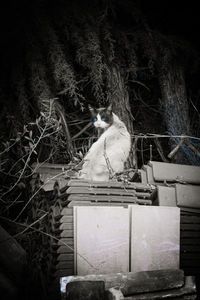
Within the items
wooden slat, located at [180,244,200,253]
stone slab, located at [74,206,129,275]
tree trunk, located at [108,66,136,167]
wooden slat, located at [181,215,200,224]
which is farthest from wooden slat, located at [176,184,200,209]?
tree trunk, located at [108,66,136,167]

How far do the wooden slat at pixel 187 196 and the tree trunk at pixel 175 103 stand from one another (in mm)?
2478

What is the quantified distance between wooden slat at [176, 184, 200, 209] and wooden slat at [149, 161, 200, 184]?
0.86ft

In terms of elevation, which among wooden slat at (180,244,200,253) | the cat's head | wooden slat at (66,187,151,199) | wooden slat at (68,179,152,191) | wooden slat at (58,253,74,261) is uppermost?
the cat's head

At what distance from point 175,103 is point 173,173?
288cm

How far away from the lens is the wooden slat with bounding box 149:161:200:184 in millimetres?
4887

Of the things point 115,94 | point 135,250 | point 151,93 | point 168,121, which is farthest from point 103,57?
point 135,250

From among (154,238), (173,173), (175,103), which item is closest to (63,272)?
(154,238)

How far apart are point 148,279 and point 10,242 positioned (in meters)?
2.11

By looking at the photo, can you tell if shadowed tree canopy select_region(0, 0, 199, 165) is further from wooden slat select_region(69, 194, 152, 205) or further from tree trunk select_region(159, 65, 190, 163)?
wooden slat select_region(69, 194, 152, 205)

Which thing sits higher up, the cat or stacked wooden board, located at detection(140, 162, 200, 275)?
the cat

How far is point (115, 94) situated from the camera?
278 inches

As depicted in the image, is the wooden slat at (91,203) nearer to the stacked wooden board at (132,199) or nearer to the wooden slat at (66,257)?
the stacked wooden board at (132,199)

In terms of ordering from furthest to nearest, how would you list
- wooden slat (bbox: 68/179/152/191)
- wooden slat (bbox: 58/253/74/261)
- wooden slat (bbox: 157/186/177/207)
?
1. wooden slat (bbox: 157/186/177/207)
2. wooden slat (bbox: 68/179/152/191)
3. wooden slat (bbox: 58/253/74/261)

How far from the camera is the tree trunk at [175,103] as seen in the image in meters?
6.98
